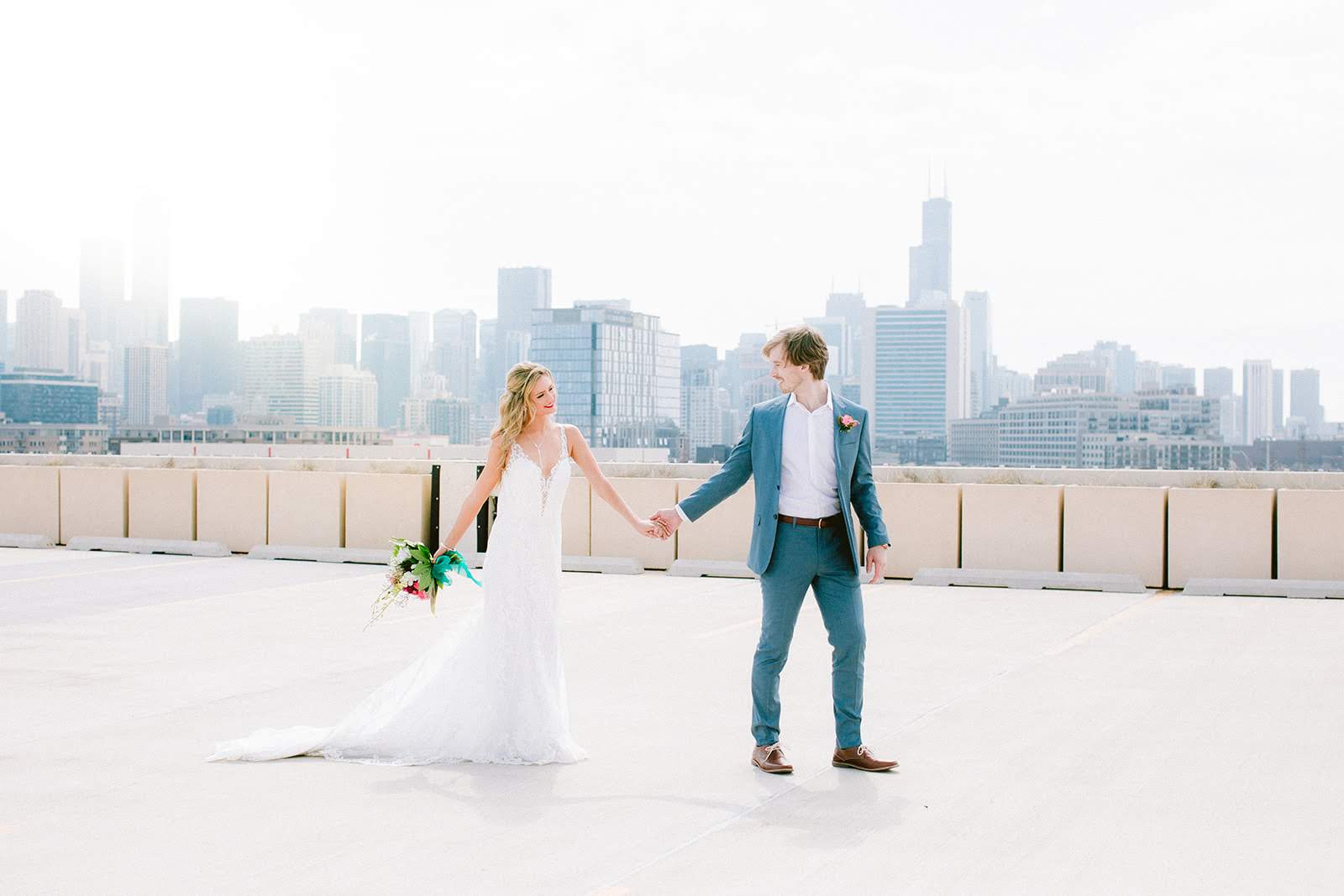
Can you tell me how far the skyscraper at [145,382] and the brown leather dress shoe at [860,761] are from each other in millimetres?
152533

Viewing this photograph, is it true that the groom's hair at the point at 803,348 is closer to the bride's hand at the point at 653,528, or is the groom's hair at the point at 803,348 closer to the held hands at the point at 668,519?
the held hands at the point at 668,519

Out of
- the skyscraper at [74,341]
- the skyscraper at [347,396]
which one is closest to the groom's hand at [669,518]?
the skyscraper at [347,396]

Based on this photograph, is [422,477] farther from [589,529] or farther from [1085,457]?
[1085,457]

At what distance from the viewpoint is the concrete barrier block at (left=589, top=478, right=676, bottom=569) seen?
16969 mm

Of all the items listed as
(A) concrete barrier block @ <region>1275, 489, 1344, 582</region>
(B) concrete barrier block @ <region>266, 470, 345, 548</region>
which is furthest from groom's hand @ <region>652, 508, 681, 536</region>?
(B) concrete barrier block @ <region>266, 470, 345, 548</region>

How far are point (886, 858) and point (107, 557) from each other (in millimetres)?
15073

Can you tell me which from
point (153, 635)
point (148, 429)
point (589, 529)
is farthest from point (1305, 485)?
point (148, 429)

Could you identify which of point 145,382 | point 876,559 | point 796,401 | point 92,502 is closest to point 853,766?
point 876,559

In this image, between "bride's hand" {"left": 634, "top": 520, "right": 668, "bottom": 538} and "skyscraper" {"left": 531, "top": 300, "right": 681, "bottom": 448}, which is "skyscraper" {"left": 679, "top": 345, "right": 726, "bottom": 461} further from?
"bride's hand" {"left": 634, "top": 520, "right": 668, "bottom": 538}

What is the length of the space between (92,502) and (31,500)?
3.86 feet

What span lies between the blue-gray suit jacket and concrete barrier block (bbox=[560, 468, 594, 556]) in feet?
33.9

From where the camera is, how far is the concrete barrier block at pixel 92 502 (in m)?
19.5

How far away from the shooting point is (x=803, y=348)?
6.67m

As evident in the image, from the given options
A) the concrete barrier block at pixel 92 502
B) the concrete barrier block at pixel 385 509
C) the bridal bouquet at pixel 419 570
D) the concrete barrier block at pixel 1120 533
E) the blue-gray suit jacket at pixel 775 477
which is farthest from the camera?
Result: the concrete barrier block at pixel 92 502
